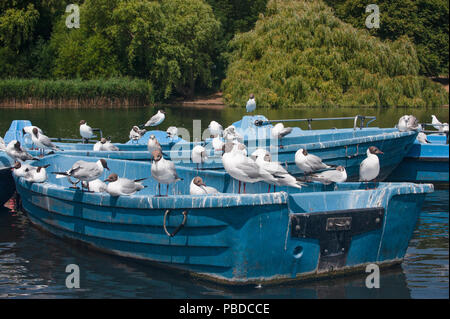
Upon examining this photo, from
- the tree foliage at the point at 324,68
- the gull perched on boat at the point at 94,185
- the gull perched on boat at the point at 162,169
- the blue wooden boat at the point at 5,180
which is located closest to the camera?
the gull perched on boat at the point at 162,169

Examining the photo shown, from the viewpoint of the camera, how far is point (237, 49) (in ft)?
175

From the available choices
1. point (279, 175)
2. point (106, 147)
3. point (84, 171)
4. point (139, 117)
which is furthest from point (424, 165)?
point (139, 117)

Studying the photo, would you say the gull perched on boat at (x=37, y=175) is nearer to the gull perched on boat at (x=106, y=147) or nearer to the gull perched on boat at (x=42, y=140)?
the gull perched on boat at (x=42, y=140)

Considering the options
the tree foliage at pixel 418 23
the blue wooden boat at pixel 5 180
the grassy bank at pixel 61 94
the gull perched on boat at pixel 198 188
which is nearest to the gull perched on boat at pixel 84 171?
the gull perched on boat at pixel 198 188

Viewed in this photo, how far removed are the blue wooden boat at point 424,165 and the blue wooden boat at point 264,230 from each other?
9.36m

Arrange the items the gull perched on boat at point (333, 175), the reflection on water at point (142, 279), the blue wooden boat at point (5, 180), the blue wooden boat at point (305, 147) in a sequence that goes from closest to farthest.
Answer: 1. the reflection on water at point (142, 279)
2. the gull perched on boat at point (333, 175)
3. the blue wooden boat at point (5, 180)
4. the blue wooden boat at point (305, 147)

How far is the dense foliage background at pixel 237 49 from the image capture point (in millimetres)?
43188

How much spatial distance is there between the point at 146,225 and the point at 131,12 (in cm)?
4699

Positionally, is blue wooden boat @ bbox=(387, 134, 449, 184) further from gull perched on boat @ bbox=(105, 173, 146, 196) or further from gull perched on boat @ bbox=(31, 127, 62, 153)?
gull perched on boat @ bbox=(105, 173, 146, 196)

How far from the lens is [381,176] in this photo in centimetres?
1825

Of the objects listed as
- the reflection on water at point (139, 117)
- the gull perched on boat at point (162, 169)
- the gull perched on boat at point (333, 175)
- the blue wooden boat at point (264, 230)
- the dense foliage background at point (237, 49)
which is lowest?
the reflection on water at point (139, 117)

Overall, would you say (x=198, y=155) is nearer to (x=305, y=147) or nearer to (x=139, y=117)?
(x=305, y=147)

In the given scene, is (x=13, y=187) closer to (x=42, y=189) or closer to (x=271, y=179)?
(x=42, y=189)

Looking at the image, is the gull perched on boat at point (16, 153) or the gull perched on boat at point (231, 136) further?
the gull perched on boat at point (231, 136)
